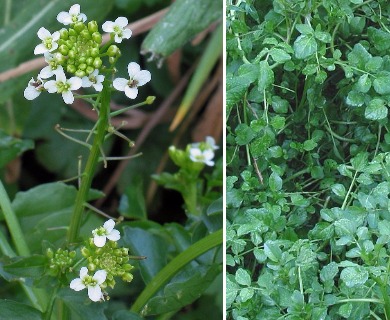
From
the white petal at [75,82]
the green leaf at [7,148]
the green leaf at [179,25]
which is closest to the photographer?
the white petal at [75,82]

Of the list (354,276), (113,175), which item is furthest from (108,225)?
(113,175)

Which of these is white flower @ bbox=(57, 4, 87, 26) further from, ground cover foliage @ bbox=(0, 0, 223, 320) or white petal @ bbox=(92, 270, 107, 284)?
white petal @ bbox=(92, 270, 107, 284)

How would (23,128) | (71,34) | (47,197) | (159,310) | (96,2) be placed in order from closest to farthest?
(71,34) < (159,310) < (47,197) < (96,2) < (23,128)

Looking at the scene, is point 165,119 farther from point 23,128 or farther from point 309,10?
point 309,10

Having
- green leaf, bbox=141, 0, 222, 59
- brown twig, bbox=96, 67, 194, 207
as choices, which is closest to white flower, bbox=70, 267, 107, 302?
green leaf, bbox=141, 0, 222, 59

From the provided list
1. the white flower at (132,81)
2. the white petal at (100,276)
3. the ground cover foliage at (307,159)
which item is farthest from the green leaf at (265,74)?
the white petal at (100,276)

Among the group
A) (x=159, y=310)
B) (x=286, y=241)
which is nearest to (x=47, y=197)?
(x=159, y=310)

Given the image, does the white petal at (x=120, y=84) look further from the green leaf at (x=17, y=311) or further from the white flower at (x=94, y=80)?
the green leaf at (x=17, y=311)
